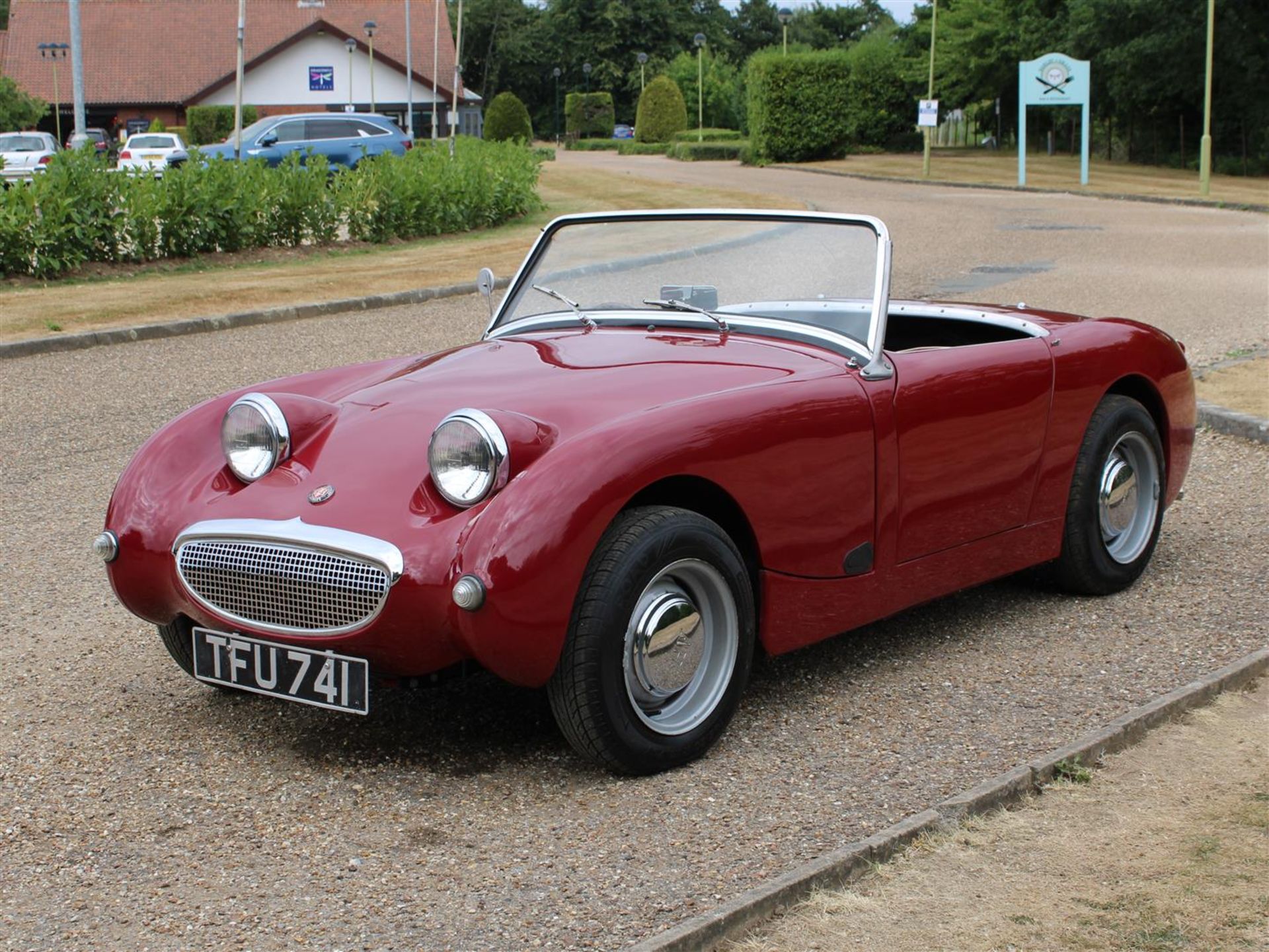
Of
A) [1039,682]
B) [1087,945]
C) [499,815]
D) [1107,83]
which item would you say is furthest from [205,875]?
[1107,83]

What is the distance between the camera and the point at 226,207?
55.3 feet

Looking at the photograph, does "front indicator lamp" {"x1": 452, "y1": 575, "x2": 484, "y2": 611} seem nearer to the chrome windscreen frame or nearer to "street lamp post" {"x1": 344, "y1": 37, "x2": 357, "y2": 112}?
the chrome windscreen frame

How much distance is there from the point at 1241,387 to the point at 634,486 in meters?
7.00

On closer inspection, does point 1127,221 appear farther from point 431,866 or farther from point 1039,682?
point 431,866

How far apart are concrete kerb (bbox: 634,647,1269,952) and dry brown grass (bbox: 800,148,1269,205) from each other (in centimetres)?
2608

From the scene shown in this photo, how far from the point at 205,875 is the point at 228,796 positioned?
452 millimetres

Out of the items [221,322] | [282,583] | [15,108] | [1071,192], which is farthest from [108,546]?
[15,108]

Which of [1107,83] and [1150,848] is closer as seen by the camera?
[1150,848]

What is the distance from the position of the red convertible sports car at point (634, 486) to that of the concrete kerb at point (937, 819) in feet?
2.20

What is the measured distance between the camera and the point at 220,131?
57.8 m

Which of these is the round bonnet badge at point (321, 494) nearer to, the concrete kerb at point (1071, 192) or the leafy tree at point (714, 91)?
the concrete kerb at point (1071, 192)

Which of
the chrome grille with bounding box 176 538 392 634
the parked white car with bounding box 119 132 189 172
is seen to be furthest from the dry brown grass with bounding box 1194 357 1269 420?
the parked white car with bounding box 119 132 189 172

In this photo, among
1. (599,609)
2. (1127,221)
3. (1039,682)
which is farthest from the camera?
(1127,221)

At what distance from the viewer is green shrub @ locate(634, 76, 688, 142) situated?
71.7m
